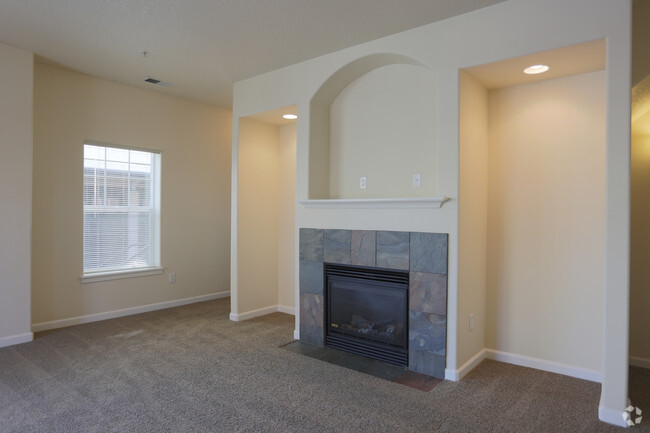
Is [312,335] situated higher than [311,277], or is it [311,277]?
[311,277]

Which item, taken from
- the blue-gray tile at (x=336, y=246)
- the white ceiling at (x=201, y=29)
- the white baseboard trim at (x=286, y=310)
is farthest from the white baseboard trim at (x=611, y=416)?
the white baseboard trim at (x=286, y=310)

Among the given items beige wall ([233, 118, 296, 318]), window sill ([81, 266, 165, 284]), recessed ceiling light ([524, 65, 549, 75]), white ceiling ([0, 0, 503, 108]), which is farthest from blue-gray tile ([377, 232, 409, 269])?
window sill ([81, 266, 165, 284])

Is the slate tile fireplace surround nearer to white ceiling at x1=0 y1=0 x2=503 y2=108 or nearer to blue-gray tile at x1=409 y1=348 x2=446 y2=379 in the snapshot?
blue-gray tile at x1=409 y1=348 x2=446 y2=379

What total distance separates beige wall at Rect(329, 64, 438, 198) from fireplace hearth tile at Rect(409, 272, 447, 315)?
2.26 feet

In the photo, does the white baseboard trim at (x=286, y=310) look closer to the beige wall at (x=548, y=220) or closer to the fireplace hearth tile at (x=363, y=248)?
the fireplace hearth tile at (x=363, y=248)

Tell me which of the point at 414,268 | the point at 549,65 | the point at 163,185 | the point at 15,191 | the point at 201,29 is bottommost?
the point at 414,268

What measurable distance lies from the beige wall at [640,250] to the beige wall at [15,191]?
5.21 m

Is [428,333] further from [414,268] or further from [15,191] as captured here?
[15,191]

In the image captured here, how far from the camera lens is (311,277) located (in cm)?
393

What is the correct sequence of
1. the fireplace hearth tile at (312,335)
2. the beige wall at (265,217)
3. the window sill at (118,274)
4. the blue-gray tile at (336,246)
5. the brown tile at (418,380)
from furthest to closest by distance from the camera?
the beige wall at (265,217) < the window sill at (118,274) < the fireplace hearth tile at (312,335) < the blue-gray tile at (336,246) < the brown tile at (418,380)

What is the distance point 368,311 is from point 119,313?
3.08 meters

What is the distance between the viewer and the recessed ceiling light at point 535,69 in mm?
2996

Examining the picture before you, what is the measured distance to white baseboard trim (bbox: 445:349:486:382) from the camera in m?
3.05

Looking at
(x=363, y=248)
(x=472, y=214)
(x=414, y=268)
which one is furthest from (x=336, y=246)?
(x=472, y=214)
